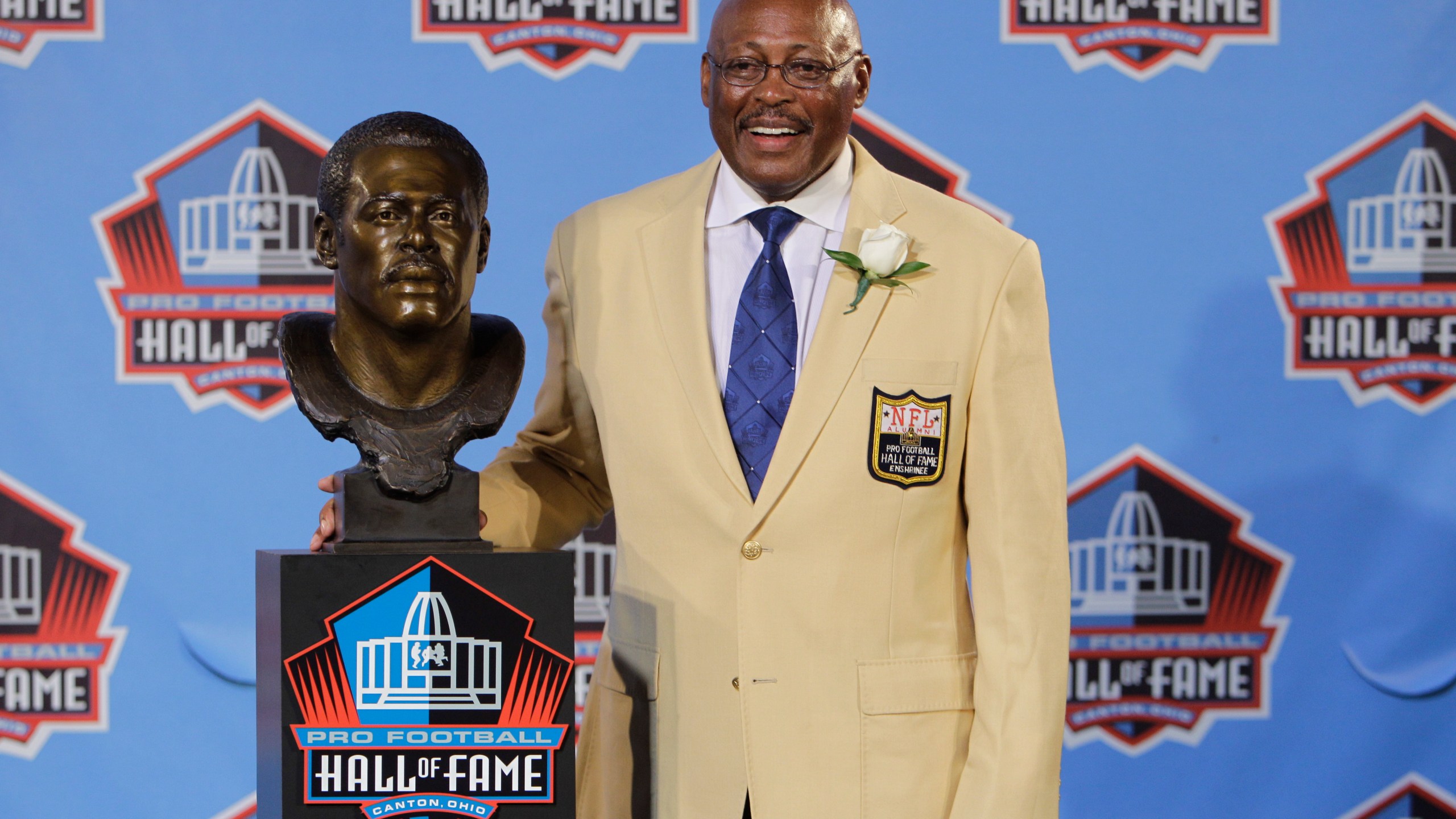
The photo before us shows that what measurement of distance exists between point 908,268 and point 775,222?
0.20m

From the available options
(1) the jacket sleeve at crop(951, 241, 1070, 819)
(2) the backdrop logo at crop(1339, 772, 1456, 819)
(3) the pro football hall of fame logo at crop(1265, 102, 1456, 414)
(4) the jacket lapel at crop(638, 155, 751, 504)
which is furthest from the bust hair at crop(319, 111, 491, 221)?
(2) the backdrop logo at crop(1339, 772, 1456, 819)

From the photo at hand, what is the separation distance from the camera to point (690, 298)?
1.83 meters

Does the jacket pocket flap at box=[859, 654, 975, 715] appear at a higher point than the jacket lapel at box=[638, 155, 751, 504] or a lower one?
lower

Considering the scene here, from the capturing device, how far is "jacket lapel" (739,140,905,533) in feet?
5.73

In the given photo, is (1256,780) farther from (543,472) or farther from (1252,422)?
(543,472)

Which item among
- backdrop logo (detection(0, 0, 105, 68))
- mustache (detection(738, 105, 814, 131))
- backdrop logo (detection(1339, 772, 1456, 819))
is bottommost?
backdrop logo (detection(1339, 772, 1456, 819))

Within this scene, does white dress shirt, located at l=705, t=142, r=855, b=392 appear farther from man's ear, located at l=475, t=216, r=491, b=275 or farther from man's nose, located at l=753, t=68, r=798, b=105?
man's ear, located at l=475, t=216, r=491, b=275

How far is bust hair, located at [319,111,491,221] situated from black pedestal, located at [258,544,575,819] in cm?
46

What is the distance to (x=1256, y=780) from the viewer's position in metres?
3.20

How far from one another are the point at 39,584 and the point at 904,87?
2.25 m

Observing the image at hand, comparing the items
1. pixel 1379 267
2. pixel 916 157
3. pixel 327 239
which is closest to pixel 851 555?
pixel 327 239

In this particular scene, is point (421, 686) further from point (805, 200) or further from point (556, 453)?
point (805, 200)

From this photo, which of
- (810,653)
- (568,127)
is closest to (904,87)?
(568,127)

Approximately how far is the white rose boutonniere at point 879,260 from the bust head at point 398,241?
49cm
